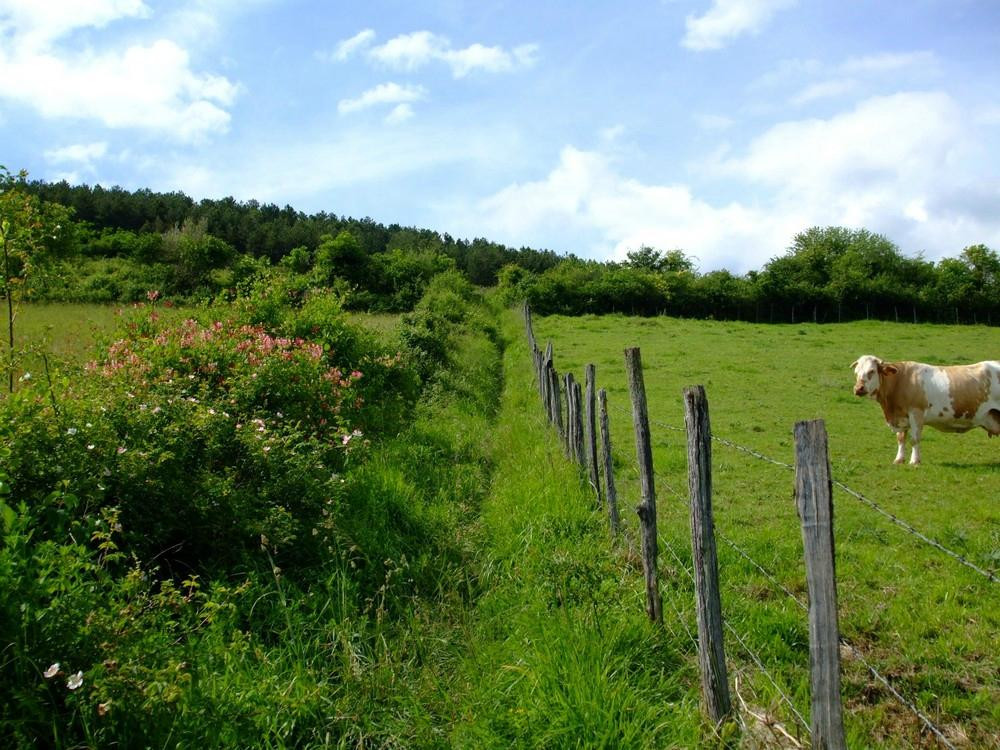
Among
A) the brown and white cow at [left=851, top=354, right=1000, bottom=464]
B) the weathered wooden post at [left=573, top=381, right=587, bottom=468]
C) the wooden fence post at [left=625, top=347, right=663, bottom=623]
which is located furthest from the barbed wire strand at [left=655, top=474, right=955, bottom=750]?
the brown and white cow at [left=851, top=354, right=1000, bottom=464]

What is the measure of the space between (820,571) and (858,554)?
4.64 meters

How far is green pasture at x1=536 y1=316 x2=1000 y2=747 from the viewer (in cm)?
412

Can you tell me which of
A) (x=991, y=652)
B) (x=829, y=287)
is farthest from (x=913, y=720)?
(x=829, y=287)

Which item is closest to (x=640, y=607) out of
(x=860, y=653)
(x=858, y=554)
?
(x=860, y=653)

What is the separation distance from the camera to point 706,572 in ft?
11.3

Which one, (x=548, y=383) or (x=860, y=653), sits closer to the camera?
(x=860, y=653)

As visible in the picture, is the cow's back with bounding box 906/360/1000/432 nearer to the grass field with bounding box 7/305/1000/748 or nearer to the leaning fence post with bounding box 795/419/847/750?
the grass field with bounding box 7/305/1000/748

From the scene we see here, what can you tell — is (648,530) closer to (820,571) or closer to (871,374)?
(820,571)

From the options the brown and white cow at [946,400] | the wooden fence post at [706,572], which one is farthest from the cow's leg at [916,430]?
the wooden fence post at [706,572]

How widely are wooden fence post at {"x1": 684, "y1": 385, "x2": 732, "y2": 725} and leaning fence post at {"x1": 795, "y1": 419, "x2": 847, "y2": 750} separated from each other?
813 millimetres

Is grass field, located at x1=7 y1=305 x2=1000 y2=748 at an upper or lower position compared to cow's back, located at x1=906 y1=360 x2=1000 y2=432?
lower

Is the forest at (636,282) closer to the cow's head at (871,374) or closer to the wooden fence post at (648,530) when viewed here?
the cow's head at (871,374)

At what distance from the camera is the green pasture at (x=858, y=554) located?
412 centimetres

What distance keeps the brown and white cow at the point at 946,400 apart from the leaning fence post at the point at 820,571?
9499 mm
